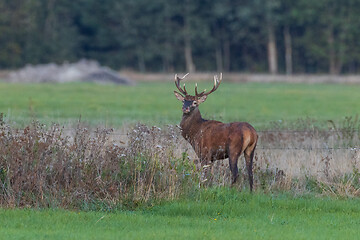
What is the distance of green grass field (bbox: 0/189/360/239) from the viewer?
989 centimetres

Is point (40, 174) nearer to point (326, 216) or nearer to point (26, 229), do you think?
point (26, 229)

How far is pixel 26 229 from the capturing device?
10.1 meters

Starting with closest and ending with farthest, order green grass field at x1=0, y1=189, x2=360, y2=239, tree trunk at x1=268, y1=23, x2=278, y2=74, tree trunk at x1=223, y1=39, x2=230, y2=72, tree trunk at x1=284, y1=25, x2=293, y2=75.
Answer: green grass field at x1=0, y1=189, x2=360, y2=239 → tree trunk at x1=268, y1=23, x2=278, y2=74 → tree trunk at x1=284, y1=25, x2=293, y2=75 → tree trunk at x1=223, y1=39, x2=230, y2=72

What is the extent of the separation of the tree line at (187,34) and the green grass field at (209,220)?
7360cm

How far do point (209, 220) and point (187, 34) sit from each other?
258 feet

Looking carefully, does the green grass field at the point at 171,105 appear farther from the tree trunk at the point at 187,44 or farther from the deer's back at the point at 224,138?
the tree trunk at the point at 187,44

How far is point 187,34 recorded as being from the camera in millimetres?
88750

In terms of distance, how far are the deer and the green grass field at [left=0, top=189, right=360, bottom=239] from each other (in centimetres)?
93

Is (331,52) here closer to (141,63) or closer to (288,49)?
(288,49)

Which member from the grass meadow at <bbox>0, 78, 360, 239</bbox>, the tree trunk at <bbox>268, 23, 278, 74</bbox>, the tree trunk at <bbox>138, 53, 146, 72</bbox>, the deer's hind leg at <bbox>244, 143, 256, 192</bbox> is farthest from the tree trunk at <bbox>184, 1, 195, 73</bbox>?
the deer's hind leg at <bbox>244, 143, 256, 192</bbox>

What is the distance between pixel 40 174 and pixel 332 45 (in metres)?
76.1

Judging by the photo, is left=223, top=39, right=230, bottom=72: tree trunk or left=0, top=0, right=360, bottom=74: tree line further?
left=223, top=39, right=230, bottom=72: tree trunk

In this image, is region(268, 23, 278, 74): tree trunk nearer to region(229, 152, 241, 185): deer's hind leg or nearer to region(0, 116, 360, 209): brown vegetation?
region(0, 116, 360, 209): brown vegetation

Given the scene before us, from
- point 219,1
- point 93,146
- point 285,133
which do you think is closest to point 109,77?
point 219,1
